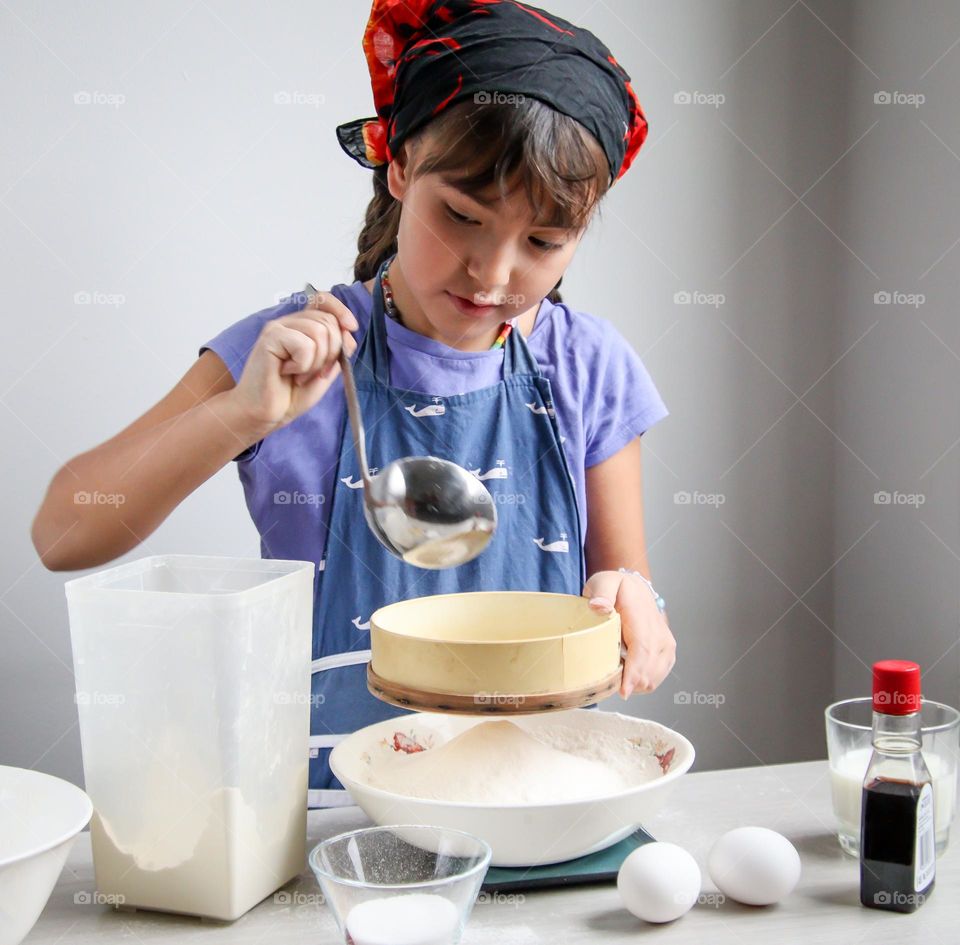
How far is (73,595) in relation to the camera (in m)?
0.81

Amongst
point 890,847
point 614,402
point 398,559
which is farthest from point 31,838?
point 614,402

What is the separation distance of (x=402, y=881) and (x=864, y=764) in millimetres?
443

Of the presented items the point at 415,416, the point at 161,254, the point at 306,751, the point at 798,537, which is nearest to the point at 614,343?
the point at 415,416

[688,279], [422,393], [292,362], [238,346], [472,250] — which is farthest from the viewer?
Answer: [688,279]

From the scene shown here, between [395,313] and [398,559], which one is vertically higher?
[395,313]

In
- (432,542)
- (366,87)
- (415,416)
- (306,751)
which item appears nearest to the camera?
(306,751)

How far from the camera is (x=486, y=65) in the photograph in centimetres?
102

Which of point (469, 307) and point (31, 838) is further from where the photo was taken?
point (469, 307)

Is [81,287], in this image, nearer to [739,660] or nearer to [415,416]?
[415,416]

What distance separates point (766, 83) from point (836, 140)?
0.60ft

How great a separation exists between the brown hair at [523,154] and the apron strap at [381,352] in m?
0.28

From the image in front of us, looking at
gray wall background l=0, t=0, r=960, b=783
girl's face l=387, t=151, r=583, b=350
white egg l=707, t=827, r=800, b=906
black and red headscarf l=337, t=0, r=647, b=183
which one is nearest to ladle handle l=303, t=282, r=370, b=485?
girl's face l=387, t=151, r=583, b=350

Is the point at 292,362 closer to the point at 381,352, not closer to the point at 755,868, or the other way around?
the point at 381,352

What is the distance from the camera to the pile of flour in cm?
85
